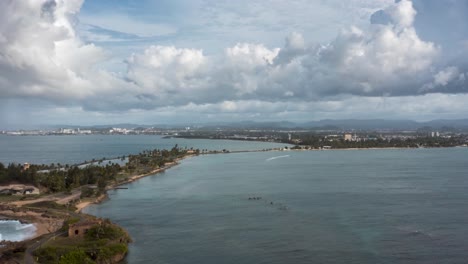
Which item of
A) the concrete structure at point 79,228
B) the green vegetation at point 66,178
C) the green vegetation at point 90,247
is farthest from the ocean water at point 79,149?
the green vegetation at point 90,247

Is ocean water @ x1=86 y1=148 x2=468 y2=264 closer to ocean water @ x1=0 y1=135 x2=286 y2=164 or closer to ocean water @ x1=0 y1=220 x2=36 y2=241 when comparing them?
ocean water @ x1=0 y1=220 x2=36 y2=241

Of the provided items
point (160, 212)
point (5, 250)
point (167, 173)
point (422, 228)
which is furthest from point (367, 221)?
point (167, 173)

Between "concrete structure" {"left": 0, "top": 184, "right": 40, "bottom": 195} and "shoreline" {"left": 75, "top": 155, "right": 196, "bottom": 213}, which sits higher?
"concrete structure" {"left": 0, "top": 184, "right": 40, "bottom": 195}

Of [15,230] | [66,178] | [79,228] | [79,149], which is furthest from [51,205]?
[79,149]

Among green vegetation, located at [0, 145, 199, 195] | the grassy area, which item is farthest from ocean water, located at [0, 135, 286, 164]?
the grassy area

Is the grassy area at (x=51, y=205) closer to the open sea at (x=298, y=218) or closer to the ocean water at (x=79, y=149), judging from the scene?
the open sea at (x=298, y=218)
